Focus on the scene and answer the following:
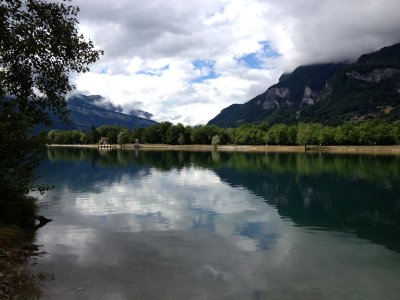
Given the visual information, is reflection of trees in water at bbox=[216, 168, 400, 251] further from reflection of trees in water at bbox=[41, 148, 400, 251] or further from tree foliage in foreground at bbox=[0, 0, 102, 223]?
tree foliage in foreground at bbox=[0, 0, 102, 223]

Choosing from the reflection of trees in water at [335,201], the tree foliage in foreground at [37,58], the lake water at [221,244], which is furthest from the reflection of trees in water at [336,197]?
the tree foliage in foreground at [37,58]

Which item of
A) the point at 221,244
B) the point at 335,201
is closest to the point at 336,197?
the point at 335,201

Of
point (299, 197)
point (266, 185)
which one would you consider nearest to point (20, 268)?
point (299, 197)

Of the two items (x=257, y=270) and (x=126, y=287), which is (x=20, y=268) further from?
(x=257, y=270)

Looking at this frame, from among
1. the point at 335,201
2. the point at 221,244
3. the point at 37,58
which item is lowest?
the point at 335,201

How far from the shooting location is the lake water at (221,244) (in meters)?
23.6

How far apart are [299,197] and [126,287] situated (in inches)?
1778

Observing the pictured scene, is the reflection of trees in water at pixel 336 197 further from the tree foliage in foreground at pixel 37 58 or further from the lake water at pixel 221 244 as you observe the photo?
the tree foliage in foreground at pixel 37 58

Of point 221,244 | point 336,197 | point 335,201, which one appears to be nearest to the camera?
point 221,244

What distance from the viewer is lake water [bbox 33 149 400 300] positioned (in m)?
23.6

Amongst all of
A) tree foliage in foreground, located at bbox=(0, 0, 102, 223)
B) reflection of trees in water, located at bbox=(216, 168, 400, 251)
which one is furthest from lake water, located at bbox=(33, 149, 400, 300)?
tree foliage in foreground, located at bbox=(0, 0, 102, 223)

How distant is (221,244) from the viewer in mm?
34031

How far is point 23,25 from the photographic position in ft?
67.2

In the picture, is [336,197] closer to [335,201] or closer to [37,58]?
[335,201]
